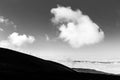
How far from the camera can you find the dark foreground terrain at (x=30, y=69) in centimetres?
135

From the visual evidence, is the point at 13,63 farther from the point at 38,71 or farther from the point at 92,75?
the point at 92,75

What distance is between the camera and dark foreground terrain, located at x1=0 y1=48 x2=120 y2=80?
1.35 meters

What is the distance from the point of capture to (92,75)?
1680 mm

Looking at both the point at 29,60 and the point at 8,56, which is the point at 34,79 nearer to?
the point at 29,60

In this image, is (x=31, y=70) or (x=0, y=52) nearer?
(x=31, y=70)

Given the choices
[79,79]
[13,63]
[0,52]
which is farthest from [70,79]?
[0,52]

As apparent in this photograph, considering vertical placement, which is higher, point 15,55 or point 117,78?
point 15,55

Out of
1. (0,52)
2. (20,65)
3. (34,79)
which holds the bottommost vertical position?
(34,79)

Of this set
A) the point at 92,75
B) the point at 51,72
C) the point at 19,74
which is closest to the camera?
the point at 19,74

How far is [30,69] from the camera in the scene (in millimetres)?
1420

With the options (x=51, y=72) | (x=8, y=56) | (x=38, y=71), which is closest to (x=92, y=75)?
(x=51, y=72)

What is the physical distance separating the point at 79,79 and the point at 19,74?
54 cm

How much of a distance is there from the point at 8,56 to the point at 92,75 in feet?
2.73

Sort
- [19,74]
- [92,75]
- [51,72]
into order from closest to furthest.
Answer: [19,74]
[51,72]
[92,75]
